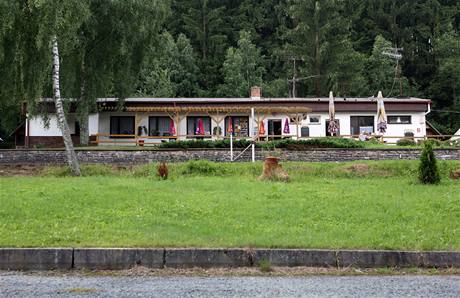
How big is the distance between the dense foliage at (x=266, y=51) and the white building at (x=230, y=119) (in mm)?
2240

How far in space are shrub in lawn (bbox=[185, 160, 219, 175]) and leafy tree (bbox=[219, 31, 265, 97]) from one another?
32474 mm

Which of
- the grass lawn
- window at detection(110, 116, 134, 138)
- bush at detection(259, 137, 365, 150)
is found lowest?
the grass lawn

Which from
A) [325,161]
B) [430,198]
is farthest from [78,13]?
[430,198]

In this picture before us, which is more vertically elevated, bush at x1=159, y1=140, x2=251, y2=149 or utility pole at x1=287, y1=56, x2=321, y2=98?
utility pole at x1=287, y1=56, x2=321, y2=98

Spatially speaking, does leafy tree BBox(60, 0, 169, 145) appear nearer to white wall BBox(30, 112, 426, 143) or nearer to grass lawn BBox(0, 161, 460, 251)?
white wall BBox(30, 112, 426, 143)

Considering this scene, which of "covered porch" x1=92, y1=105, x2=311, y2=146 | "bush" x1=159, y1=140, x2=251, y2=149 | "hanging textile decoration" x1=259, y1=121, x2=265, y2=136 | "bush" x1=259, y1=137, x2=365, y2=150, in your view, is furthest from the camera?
"hanging textile decoration" x1=259, y1=121, x2=265, y2=136

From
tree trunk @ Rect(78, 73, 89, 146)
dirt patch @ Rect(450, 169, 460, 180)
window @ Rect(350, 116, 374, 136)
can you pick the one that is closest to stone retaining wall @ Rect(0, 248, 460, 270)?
dirt patch @ Rect(450, 169, 460, 180)

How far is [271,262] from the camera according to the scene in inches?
300

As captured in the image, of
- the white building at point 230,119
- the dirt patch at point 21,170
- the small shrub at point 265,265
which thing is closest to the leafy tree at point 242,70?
the white building at point 230,119

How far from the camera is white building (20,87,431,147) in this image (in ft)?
109

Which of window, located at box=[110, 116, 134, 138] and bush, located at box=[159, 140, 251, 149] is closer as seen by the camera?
bush, located at box=[159, 140, 251, 149]

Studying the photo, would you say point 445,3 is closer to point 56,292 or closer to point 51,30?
point 51,30

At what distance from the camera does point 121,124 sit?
3484 centimetres

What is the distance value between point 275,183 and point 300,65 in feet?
134
